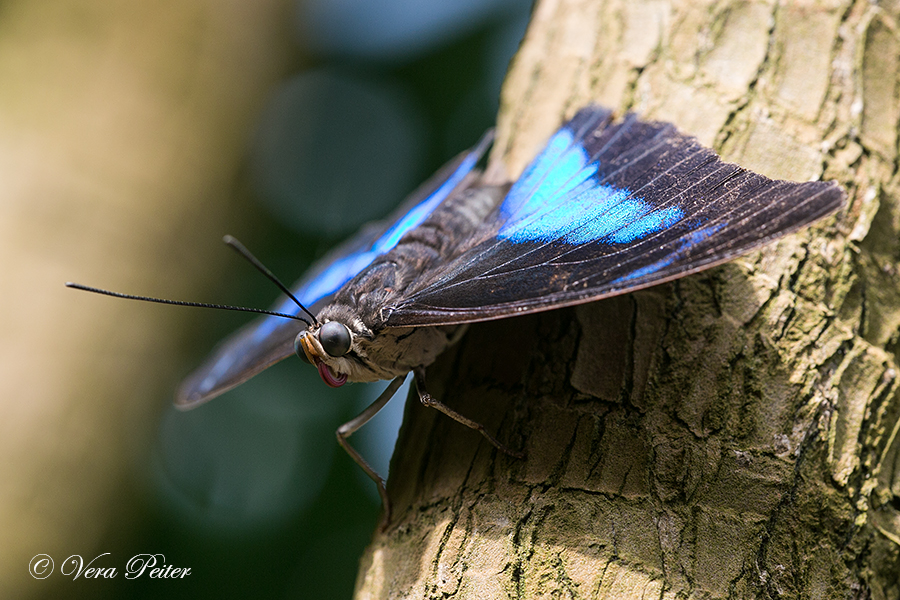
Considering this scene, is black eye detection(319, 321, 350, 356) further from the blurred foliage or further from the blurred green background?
the blurred green background

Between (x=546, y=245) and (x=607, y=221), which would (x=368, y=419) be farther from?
(x=607, y=221)

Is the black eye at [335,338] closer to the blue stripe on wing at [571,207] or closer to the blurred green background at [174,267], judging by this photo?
the blue stripe on wing at [571,207]

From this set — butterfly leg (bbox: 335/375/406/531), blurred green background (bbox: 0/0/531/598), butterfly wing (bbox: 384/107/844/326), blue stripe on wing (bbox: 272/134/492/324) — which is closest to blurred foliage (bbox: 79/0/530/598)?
blurred green background (bbox: 0/0/531/598)

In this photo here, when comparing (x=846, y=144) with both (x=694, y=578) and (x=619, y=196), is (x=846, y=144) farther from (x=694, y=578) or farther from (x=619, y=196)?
(x=694, y=578)

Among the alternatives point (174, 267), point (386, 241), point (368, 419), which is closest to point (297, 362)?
point (174, 267)

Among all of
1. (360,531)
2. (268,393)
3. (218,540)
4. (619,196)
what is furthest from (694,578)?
(268,393)

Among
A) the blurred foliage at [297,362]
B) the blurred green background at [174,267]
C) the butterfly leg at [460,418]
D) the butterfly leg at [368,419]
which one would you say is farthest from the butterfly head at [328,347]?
the blurred green background at [174,267]

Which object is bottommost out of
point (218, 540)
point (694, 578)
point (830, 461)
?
point (218, 540)
